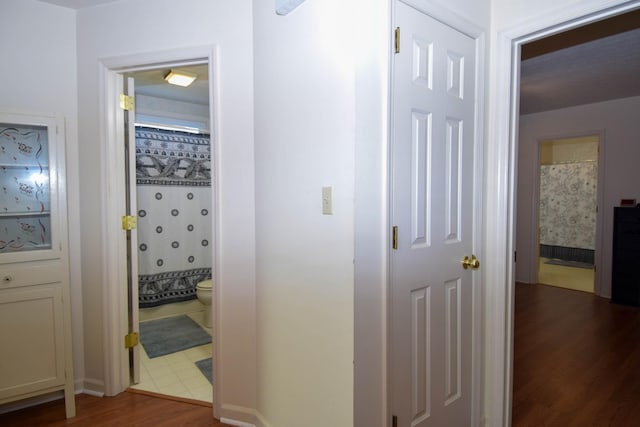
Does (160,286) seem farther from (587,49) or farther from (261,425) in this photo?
(587,49)

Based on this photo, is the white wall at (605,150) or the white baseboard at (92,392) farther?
the white wall at (605,150)

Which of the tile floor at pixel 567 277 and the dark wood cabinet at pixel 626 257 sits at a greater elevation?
the dark wood cabinet at pixel 626 257

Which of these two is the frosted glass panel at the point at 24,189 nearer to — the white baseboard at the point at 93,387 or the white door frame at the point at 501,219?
the white baseboard at the point at 93,387

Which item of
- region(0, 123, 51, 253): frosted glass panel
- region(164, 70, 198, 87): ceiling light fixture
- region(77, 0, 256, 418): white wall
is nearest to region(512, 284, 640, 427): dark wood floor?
region(77, 0, 256, 418): white wall

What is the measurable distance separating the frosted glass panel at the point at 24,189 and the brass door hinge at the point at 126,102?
453 millimetres

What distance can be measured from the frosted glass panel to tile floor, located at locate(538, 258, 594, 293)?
594 cm

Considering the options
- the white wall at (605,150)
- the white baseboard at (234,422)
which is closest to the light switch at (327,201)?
the white baseboard at (234,422)

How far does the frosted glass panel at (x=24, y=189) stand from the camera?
2.04 meters

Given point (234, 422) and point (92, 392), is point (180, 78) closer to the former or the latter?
point (92, 392)

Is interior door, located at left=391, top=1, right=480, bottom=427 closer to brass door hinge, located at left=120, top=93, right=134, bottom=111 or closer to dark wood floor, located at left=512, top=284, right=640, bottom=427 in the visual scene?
dark wood floor, located at left=512, top=284, right=640, bottom=427

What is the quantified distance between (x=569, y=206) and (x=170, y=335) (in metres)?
7.01

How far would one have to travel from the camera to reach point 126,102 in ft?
7.54

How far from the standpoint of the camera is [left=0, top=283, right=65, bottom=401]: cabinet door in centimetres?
193

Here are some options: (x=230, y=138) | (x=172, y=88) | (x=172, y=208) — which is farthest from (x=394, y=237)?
(x=172, y=88)
